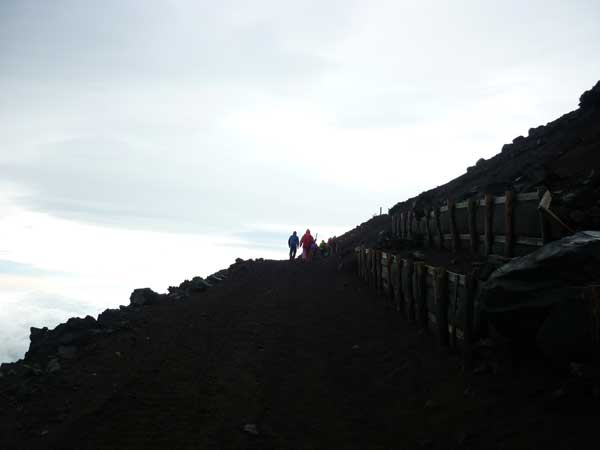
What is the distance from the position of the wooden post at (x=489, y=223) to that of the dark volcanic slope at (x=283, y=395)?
308 centimetres

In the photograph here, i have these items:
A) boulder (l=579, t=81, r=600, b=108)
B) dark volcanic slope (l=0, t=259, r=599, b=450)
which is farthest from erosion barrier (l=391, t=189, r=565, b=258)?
boulder (l=579, t=81, r=600, b=108)

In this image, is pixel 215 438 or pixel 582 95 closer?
pixel 215 438

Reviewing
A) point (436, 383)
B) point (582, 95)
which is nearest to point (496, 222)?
point (436, 383)

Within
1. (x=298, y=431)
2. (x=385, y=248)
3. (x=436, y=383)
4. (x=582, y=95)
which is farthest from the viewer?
(x=582, y=95)

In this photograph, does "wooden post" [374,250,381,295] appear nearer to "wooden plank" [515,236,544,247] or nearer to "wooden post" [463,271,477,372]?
"wooden plank" [515,236,544,247]

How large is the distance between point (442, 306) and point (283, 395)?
12.1 ft

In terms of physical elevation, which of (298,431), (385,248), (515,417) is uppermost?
(385,248)

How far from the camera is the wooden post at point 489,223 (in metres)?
14.3

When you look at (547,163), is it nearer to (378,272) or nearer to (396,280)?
(378,272)

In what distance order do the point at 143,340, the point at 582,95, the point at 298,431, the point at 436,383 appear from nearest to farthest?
the point at 298,431 → the point at 436,383 → the point at 143,340 → the point at 582,95

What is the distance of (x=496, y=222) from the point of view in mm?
14062

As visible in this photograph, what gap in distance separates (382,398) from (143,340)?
6.56 m

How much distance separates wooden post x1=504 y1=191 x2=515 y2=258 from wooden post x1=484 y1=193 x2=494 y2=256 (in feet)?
4.02

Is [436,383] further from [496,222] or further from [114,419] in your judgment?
[496,222]
